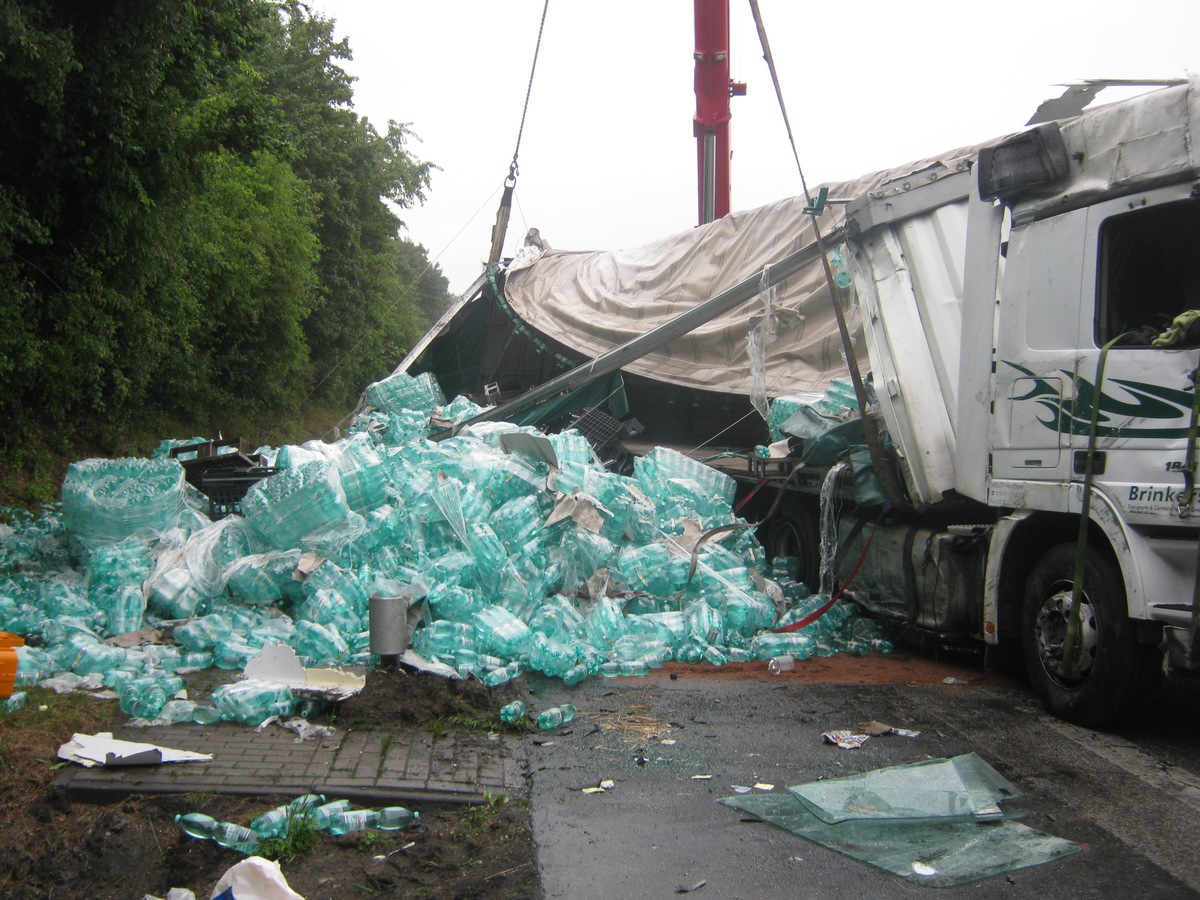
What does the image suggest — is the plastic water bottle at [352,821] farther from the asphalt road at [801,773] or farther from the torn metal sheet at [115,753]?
the torn metal sheet at [115,753]

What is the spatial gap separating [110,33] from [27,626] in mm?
4236

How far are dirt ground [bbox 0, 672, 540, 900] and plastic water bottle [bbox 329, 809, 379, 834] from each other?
40mm

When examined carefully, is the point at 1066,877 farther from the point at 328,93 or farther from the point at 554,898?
the point at 328,93

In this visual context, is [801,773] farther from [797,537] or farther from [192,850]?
[797,537]

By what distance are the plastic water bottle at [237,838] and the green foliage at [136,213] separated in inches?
203

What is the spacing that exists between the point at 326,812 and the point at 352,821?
0.32 feet

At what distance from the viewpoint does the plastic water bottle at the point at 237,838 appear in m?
3.29

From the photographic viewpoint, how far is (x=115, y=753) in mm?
3875

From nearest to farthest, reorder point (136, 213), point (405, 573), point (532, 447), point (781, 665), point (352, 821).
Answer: point (352, 821) → point (781, 665) → point (405, 573) → point (532, 447) → point (136, 213)

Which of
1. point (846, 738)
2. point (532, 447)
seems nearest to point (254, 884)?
point (846, 738)

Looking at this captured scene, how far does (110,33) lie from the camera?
7250 mm

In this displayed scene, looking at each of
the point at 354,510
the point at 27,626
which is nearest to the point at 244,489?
the point at 354,510

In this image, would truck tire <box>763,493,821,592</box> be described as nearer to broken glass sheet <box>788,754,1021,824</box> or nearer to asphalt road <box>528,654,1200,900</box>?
asphalt road <box>528,654,1200,900</box>

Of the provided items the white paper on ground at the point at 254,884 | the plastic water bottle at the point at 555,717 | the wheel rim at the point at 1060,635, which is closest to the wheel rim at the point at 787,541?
the wheel rim at the point at 1060,635
